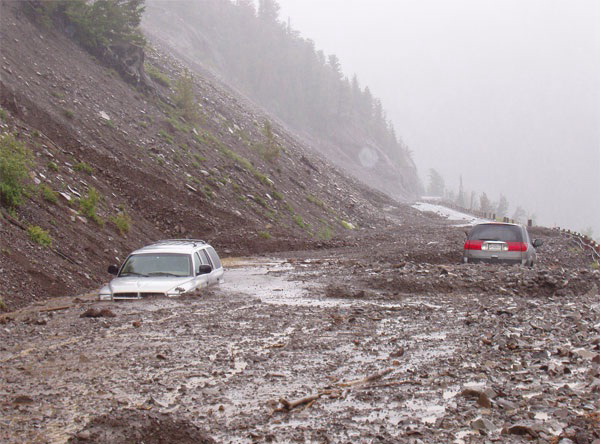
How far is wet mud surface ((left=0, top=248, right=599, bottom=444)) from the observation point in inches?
231

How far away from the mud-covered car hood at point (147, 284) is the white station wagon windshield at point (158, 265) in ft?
1.06

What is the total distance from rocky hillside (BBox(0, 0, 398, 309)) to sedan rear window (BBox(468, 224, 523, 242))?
1025 centimetres

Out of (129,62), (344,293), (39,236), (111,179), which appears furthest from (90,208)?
(129,62)

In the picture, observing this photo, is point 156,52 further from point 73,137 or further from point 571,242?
point 571,242

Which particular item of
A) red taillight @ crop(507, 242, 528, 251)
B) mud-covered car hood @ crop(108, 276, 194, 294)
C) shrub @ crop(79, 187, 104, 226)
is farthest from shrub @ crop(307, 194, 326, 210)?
mud-covered car hood @ crop(108, 276, 194, 294)

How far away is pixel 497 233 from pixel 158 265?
1032 cm

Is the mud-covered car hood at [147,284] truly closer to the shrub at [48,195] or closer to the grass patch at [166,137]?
the shrub at [48,195]

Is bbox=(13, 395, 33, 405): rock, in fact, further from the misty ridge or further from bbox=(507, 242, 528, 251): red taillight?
the misty ridge

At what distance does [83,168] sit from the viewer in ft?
80.4

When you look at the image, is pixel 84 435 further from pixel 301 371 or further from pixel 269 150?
pixel 269 150

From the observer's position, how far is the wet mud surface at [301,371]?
5.86 m

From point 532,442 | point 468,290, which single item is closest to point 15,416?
point 532,442

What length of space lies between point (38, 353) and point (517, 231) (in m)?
14.5

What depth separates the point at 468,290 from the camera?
50.9 ft
